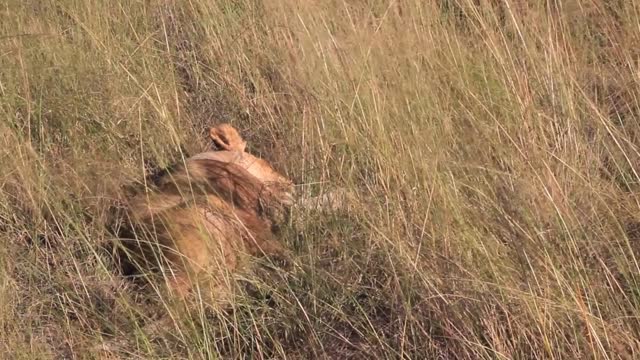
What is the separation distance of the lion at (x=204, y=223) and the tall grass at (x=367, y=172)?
0.08 m

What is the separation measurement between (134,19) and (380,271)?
84.8 inches

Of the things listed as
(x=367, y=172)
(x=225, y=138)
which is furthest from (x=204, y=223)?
(x=225, y=138)

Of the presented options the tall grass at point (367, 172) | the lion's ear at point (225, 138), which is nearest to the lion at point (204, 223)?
the tall grass at point (367, 172)

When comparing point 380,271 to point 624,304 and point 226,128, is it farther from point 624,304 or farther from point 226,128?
point 226,128

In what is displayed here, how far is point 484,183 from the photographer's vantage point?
2.44 metres

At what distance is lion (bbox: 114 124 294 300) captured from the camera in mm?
2492

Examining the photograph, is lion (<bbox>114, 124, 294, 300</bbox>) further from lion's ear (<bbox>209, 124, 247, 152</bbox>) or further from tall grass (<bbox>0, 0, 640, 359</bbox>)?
lion's ear (<bbox>209, 124, 247, 152</bbox>)

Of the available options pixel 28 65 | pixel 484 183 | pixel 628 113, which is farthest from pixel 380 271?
pixel 28 65

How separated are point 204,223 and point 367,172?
458mm

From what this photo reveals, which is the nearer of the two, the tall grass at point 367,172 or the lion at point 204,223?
the tall grass at point 367,172

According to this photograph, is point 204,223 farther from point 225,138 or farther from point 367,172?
point 225,138

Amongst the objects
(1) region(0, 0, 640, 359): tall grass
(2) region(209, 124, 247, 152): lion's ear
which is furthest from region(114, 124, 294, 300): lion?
(2) region(209, 124, 247, 152): lion's ear

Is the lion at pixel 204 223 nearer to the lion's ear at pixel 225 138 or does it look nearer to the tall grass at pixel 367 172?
the tall grass at pixel 367 172

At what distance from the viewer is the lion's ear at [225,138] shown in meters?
3.33
